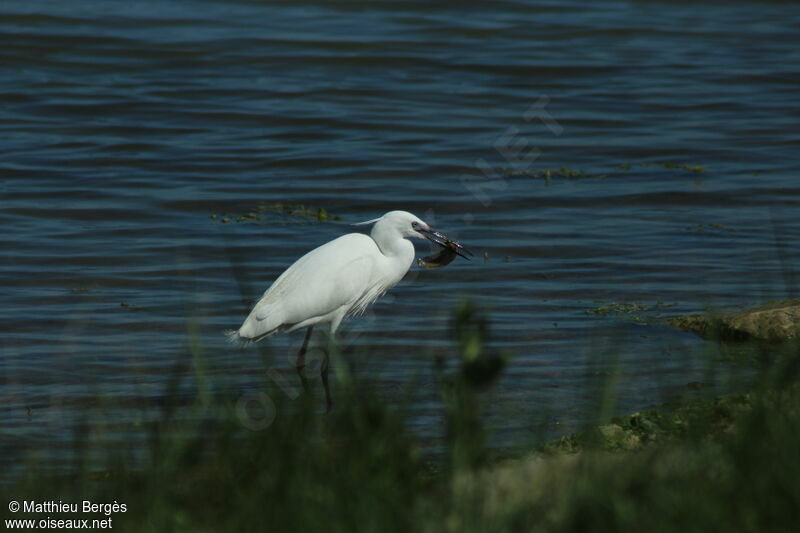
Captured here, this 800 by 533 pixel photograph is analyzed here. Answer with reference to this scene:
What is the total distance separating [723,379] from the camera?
5.09 m

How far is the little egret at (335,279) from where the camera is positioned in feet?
19.2

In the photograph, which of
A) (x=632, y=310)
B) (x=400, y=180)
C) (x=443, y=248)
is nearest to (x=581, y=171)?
(x=400, y=180)

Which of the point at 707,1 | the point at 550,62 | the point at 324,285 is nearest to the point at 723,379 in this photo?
the point at 324,285

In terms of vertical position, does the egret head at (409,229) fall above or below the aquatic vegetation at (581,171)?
above

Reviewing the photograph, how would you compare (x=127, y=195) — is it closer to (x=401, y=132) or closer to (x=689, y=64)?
(x=401, y=132)

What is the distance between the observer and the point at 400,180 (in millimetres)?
10766

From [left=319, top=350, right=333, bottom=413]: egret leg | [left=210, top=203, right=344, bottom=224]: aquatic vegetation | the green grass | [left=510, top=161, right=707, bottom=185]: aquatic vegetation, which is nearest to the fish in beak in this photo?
[left=319, top=350, right=333, bottom=413]: egret leg

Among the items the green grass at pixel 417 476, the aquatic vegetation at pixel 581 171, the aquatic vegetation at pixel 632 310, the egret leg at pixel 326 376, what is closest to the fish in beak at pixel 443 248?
the egret leg at pixel 326 376

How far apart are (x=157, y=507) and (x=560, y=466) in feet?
3.55

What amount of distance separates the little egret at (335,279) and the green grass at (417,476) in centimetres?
217

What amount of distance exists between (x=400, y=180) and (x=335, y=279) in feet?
16.1

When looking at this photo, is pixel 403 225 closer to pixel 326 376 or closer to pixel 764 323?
pixel 326 376

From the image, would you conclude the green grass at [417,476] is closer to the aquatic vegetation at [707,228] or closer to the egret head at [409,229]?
Result: the egret head at [409,229]

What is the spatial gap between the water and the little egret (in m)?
0.21
